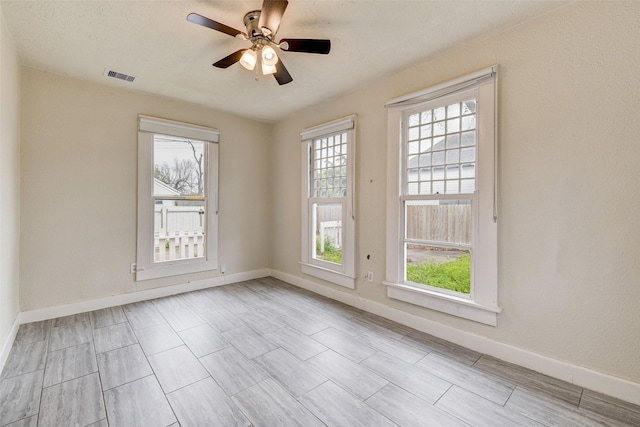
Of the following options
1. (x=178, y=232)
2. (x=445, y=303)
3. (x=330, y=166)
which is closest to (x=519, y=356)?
(x=445, y=303)

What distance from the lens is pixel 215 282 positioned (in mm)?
4070

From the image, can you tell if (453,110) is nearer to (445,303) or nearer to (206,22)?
(445,303)

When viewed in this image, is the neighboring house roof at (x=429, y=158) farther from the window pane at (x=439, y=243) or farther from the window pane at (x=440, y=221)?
the window pane at (x=440, y=221)

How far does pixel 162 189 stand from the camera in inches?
142

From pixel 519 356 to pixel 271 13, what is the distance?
294cm

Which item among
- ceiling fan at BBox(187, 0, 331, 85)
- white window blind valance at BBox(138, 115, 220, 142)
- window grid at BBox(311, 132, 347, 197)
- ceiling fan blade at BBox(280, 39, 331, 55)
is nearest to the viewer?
ceiling fan at BBox(187, 0, 331, 85)

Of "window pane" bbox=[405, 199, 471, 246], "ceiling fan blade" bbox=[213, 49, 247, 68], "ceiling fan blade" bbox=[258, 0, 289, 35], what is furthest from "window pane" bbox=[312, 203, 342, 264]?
"ceiling fan blade" bbox=[258, 0, 289, 35]

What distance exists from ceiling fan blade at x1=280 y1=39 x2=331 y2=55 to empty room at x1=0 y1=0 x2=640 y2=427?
24 millimetres

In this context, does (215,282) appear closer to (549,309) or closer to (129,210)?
(129,210)

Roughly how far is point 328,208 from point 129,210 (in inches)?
96.3

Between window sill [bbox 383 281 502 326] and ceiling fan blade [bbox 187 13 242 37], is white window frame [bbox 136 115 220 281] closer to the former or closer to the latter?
ceiling fan blade [bbox 187 13 242 37]

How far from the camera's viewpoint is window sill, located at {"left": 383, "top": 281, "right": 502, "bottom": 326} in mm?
2254

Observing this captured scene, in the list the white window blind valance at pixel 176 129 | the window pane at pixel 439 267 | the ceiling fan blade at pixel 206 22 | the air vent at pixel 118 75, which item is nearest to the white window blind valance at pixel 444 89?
the window pane at pixel 439 267

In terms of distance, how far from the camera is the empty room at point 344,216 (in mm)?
1740
